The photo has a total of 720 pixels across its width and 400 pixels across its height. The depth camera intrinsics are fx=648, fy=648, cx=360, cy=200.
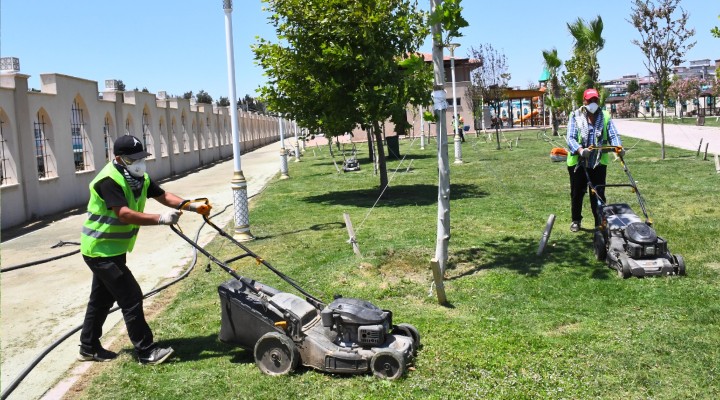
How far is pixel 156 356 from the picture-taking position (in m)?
5.21

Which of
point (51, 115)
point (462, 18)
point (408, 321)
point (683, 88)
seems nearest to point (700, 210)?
point (462, 18)

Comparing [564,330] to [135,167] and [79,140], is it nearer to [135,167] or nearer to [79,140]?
[135,167]

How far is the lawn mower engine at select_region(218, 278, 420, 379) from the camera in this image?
4.61m

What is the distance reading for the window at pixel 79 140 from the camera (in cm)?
1819

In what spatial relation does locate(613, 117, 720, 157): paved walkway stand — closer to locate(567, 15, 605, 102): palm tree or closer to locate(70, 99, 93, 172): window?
locate(567, 15, 605, 102): palm tree

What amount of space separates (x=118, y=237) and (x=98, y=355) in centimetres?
107

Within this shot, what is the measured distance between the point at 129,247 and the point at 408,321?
96.3 inches

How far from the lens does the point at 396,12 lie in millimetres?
14453

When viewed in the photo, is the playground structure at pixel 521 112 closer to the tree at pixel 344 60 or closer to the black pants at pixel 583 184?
the tree at pixel 344 60

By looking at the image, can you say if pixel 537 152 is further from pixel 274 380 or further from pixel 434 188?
pixel 274 380

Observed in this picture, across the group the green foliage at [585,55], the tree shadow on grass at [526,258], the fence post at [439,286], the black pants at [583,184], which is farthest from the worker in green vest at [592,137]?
the green foliage at [585,55]

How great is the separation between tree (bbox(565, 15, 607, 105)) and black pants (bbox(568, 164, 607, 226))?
7.55 metres

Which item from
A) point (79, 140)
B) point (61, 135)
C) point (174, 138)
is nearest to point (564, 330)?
point (61, 135)

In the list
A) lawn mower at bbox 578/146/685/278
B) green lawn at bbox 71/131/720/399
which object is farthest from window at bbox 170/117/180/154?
lawn mower at bbox 578/146/685/278
